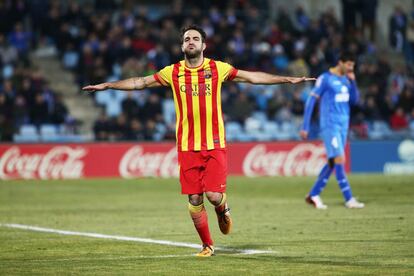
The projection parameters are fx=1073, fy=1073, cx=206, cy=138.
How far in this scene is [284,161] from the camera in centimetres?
2800

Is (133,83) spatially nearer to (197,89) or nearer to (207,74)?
(197,89)

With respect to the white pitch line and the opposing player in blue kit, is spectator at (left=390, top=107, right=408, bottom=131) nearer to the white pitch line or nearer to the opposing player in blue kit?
the opposing player in blue kit

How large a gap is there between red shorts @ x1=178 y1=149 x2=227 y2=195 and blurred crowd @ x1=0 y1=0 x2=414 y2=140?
54.5 ft

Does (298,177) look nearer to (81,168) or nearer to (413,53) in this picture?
(81,168)

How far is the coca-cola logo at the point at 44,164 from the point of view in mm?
26594

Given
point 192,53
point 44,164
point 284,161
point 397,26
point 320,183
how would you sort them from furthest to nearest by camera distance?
1. point 397,26
2. point 284,161
3. point 44,164
4. point 320,183
5. point 192,53

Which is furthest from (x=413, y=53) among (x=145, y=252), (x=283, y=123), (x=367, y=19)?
(x=145, y=252)

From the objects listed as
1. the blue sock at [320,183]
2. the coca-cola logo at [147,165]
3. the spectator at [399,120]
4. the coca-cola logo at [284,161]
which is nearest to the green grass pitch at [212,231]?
the blue sock at [320,183]

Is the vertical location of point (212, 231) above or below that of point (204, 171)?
below

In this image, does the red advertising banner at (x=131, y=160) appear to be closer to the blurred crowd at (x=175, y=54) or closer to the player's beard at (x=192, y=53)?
the blurred crowd at (x=175, y=54)

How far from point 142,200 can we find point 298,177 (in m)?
7.45

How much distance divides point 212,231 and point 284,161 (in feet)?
45.8

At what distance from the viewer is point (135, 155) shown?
1077 inches

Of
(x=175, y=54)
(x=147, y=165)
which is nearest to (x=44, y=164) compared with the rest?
(x=147, y=165)
